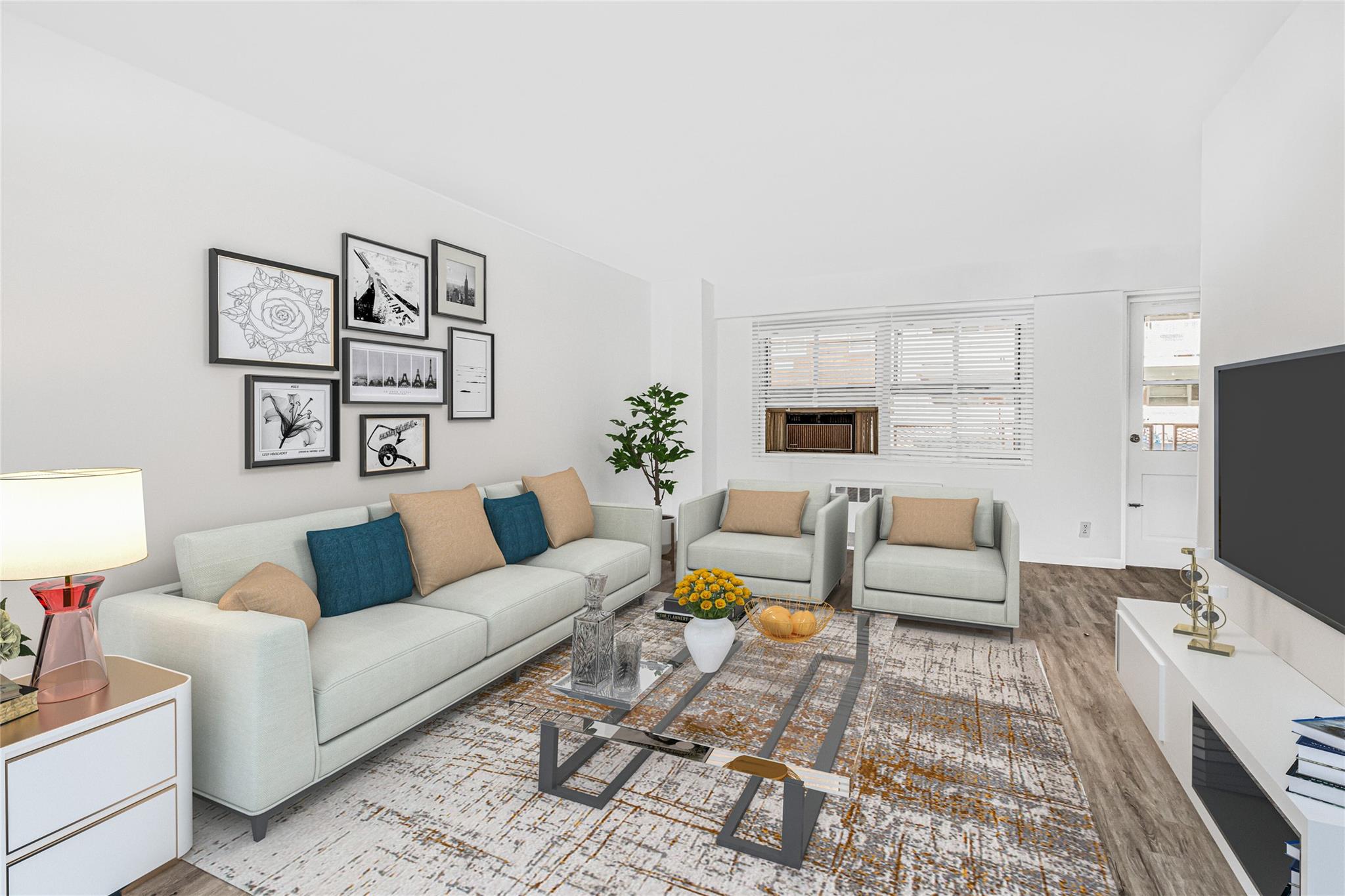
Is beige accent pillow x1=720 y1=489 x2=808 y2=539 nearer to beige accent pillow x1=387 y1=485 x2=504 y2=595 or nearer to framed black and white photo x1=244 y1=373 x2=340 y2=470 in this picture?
beige accent pillow x1=387 y1=485 x2=504 y2=595

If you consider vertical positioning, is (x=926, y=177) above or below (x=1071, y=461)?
above

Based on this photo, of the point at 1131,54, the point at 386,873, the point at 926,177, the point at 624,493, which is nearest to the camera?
the point at 386,873

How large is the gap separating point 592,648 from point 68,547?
4.93 feet

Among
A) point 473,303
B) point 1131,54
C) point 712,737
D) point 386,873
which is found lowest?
point 386,873

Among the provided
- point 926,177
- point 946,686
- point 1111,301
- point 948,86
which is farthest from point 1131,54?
point 1111,301

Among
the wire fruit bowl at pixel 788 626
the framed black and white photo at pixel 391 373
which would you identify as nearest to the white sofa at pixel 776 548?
the wire fruit bowl at pixel 788 626

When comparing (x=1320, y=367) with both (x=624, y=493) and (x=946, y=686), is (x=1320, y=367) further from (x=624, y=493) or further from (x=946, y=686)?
(x=624, y=493)

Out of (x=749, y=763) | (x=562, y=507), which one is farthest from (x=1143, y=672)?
(x=562, y=507)

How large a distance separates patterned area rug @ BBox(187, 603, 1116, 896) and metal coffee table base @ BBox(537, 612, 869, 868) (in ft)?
0.10

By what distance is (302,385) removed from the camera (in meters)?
3.05

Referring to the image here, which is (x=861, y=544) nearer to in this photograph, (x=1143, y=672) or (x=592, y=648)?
(x=1143, y=672)

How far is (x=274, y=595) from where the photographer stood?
229 centimetres

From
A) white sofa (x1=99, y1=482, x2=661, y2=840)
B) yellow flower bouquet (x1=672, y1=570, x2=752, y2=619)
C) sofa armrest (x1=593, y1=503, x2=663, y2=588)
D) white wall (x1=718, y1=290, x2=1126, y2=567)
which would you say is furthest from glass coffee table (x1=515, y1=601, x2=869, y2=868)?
white wall (x1=718, y1=290, x2=1126, y2=567)

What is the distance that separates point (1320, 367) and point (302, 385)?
3.80m
